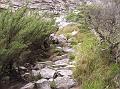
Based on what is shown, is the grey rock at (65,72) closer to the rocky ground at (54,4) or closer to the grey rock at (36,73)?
the grey rock at (36,73)

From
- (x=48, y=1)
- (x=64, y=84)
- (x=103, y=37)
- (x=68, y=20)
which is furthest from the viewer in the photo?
(x=48, y=1)

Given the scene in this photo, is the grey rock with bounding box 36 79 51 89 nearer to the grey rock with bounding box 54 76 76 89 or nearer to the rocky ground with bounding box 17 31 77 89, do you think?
the rocky ground with bounding box 17 31 77 89

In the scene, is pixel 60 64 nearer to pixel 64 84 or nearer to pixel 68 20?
pixel 64 84

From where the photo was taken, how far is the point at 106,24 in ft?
22.5

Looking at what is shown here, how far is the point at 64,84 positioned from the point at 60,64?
127cm

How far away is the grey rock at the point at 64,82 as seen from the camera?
20.1 feet

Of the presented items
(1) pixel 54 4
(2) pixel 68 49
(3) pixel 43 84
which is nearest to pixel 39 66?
(3) pixel 43 84

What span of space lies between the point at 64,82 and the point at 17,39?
1.17 metres

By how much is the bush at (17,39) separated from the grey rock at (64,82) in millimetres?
854

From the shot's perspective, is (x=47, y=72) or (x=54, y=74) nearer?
(x=54, y=74)

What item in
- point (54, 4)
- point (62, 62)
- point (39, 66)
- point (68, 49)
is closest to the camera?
point (39, 66)

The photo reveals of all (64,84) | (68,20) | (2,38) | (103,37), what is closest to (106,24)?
(103,37)

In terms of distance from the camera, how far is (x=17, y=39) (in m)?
6.59

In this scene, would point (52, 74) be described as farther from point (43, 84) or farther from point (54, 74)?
point (43, 84)
